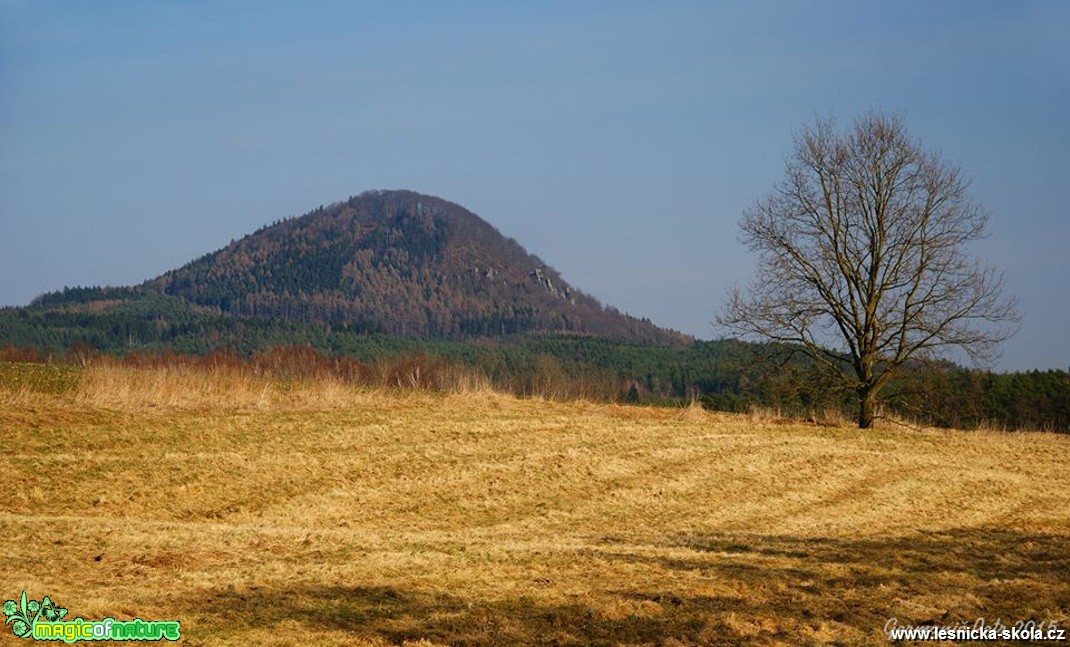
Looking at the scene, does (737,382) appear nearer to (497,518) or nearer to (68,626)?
(497,518)

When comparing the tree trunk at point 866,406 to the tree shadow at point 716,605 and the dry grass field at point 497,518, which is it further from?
the tree shadow at point 716,605

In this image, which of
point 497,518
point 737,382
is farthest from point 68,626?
point 737,382

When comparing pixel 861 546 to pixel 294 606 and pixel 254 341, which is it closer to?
pixel 294 606

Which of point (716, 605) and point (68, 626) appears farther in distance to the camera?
point (716, 605)

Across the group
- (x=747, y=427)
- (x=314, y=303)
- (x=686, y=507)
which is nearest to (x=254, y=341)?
(x=314, y=303)

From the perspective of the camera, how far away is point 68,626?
9648 millimetres

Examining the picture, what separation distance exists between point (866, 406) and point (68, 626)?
98.0 feet

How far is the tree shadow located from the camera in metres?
10.4

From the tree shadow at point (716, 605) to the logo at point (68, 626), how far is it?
0.35 meters

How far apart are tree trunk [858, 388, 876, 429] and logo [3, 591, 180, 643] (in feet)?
95.2

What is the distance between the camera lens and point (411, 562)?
45.5ft

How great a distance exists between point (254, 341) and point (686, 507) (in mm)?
100198

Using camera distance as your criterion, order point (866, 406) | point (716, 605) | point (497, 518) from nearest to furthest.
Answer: point (716, 605) < point (497, 518) < point (866, 406)

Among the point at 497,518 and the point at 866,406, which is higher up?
the point at 866,406
